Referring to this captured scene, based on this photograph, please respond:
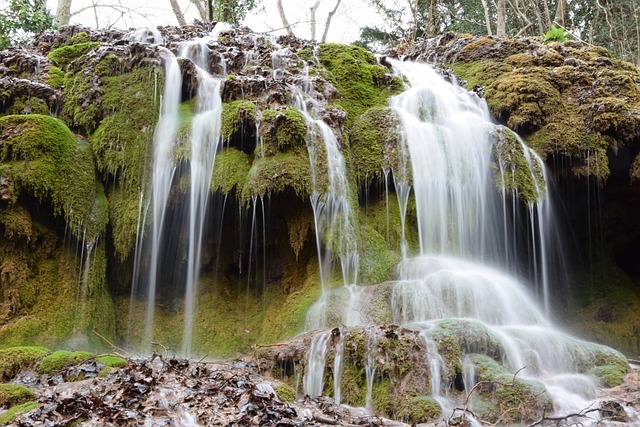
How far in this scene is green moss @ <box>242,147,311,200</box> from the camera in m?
8.79

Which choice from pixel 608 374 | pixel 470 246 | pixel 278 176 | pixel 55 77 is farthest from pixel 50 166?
pixel 608 374

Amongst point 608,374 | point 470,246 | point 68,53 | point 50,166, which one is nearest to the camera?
point 608,374

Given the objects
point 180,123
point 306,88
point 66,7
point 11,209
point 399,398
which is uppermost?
point 66,7

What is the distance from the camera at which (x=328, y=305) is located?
816 cm

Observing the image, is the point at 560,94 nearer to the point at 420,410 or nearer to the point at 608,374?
the point at 608,374

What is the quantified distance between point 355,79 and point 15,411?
9940mm

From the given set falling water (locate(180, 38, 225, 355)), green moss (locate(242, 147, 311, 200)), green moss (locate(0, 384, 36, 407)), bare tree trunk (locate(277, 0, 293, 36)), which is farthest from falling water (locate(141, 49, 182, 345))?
bare tree trunk (locate(277, 0, 293, 36))

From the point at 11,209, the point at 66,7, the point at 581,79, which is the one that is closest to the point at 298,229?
the point at 11,209

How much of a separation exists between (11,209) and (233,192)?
336 centimetres

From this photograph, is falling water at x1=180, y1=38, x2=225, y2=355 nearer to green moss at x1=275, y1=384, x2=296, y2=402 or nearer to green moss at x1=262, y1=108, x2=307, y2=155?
green moss at x1=262, y1=108, x2=307, y2=155

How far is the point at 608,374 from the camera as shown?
6.98 m

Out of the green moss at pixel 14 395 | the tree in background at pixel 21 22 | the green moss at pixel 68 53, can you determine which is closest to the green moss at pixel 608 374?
the green moss at pixel 14 395

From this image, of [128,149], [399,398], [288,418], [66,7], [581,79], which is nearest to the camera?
[288,418]

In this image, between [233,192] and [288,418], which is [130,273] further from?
[288,418]
